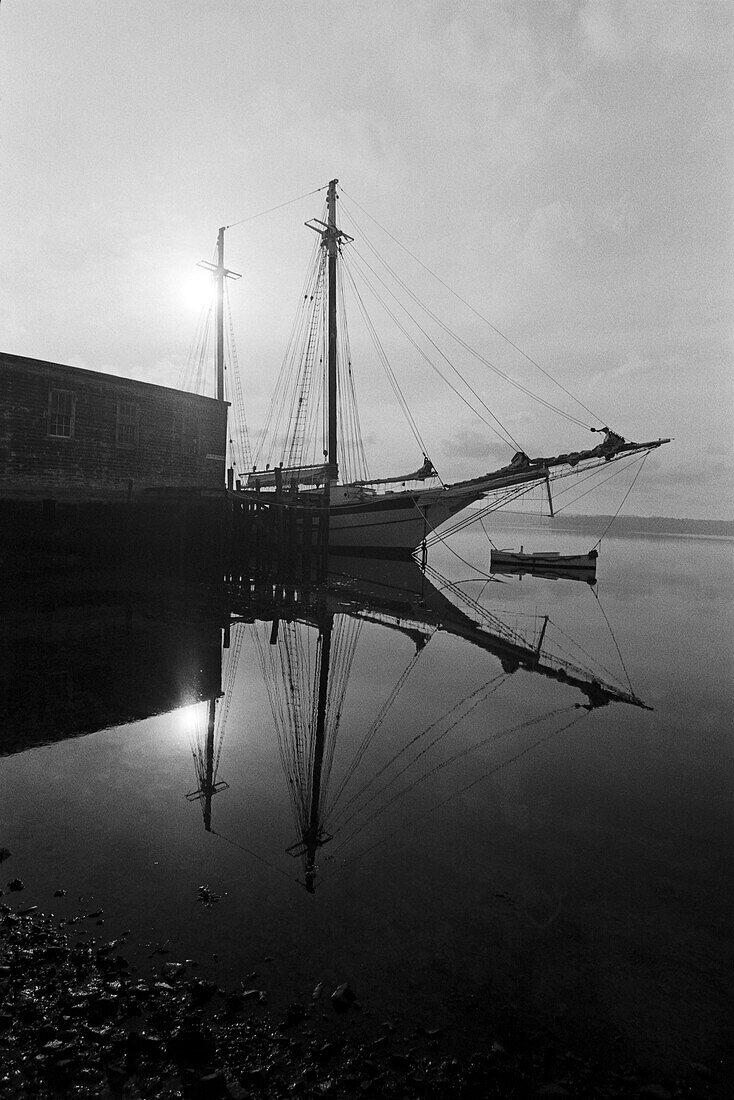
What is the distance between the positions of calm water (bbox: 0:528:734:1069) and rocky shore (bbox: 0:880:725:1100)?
0.14m

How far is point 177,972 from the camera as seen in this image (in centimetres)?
300

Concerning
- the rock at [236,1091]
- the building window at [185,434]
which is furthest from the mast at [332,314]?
the rock at [236,1091]

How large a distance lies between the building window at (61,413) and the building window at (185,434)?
4.63m

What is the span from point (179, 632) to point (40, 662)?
306 centimetres

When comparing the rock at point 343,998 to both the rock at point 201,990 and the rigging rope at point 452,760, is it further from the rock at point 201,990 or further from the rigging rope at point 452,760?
the rigging rope at point 452,760

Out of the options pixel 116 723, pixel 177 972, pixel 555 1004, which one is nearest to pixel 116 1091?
pixel 177 972

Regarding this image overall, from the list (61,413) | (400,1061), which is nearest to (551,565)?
(61,413)

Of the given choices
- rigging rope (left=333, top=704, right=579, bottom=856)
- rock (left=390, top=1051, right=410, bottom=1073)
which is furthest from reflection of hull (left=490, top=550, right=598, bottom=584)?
rock (left=390, top=1051, right=410, bottom=1073)

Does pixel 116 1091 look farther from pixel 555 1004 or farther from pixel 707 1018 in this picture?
pixel 707 1018

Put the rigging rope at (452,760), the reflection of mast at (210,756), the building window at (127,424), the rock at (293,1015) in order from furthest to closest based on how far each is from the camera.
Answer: the building window at (127,424)
the reflection of mast at (210,756)
the rigging rope at (452,760)
the rock at (293,1015)

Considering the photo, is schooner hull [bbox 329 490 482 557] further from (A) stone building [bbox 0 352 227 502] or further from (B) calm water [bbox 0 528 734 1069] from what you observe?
(B) calm water [bbox 0 528 734 1069]

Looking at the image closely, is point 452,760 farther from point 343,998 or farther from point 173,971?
point 173,971

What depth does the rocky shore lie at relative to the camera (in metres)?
2.39

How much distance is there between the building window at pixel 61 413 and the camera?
20938 mm
